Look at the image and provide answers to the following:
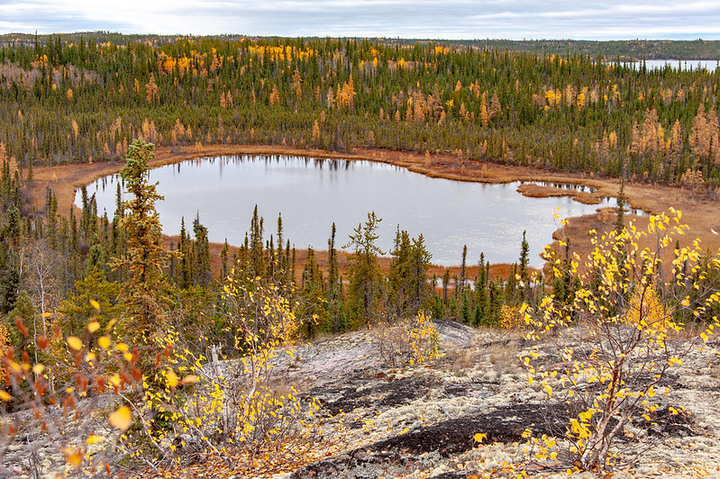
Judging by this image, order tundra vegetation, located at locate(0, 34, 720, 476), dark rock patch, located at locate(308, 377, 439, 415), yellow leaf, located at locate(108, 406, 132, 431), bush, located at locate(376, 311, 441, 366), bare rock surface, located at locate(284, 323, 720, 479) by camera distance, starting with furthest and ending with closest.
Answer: bush, located at locate(376, 311, 441, 366) < dark rock patch, located at locate(308, 377, 439, 415) < bare rock surface, located at locate(284, 323, 720, 479) < tundra vegetation, located at locate(0, 34, 720, 476) < yellow leaf, located at locate(108, 406, 132, 431)

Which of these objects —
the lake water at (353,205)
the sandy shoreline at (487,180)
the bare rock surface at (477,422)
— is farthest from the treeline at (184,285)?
the sandy shoreline at (487,180)

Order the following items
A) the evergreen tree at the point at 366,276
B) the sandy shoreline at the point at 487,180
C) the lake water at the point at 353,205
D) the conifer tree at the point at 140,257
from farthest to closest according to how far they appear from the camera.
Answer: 1. the sandy shoreline at the point at 487,180
2. the lake water at the point at 353,205
3. the evergreen tree at the point at 366,276
4. the conifer tree at the point at 140,257

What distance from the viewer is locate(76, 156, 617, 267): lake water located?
97.4 meters

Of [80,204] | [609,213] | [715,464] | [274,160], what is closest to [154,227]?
[715,464]

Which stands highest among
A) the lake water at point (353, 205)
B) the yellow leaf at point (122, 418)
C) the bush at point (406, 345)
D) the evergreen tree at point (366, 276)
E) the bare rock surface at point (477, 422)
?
the yellow leaf at point (122, 418)

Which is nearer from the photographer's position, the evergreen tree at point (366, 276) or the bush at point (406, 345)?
the bush at point (406, 345)

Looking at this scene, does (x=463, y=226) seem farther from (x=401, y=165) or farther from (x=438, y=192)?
(x=401, y=165)

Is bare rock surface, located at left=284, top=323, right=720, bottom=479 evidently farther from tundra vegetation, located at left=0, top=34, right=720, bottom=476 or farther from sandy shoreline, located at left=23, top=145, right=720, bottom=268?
sandy shoreline, located at left=23, top=145, right=720, bottom=268

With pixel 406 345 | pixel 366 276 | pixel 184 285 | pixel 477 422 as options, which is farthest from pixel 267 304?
pixel 184 285

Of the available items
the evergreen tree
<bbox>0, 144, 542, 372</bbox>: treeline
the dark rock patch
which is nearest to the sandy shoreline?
<bbox>0, 144, 542, 372</bbox>: treeline

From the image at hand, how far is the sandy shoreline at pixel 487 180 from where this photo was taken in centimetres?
10962

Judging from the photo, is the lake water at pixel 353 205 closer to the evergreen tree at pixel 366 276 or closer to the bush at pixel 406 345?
the evergreen tree at pixel 366 276

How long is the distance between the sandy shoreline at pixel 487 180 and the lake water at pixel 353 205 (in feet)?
13.8

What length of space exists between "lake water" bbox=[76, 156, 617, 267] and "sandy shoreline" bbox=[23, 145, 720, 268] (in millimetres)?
4217
